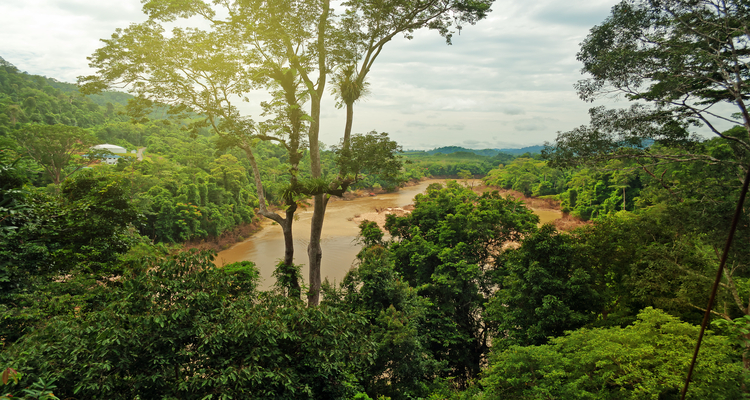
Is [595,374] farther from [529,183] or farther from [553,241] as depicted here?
[529,183]

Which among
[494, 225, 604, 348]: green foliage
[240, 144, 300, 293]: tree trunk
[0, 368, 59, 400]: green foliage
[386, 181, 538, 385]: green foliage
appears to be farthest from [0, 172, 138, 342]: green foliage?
[494, 225, 604, 348]: green foliage

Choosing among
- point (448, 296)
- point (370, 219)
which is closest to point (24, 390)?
point (448, 296)

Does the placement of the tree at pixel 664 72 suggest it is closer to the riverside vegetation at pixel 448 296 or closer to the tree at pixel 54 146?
the riverside vegetation at pixel 448 296

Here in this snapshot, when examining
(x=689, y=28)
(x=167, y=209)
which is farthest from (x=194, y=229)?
(x=689, y=28)

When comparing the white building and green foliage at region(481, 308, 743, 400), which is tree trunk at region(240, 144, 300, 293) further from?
the white building

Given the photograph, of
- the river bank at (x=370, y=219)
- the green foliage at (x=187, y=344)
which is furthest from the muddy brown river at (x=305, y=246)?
the green foliage at (x=187, y=344)

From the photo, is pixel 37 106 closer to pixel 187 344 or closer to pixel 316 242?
pixel 316 242

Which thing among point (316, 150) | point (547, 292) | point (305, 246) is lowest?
point (305, 246)
